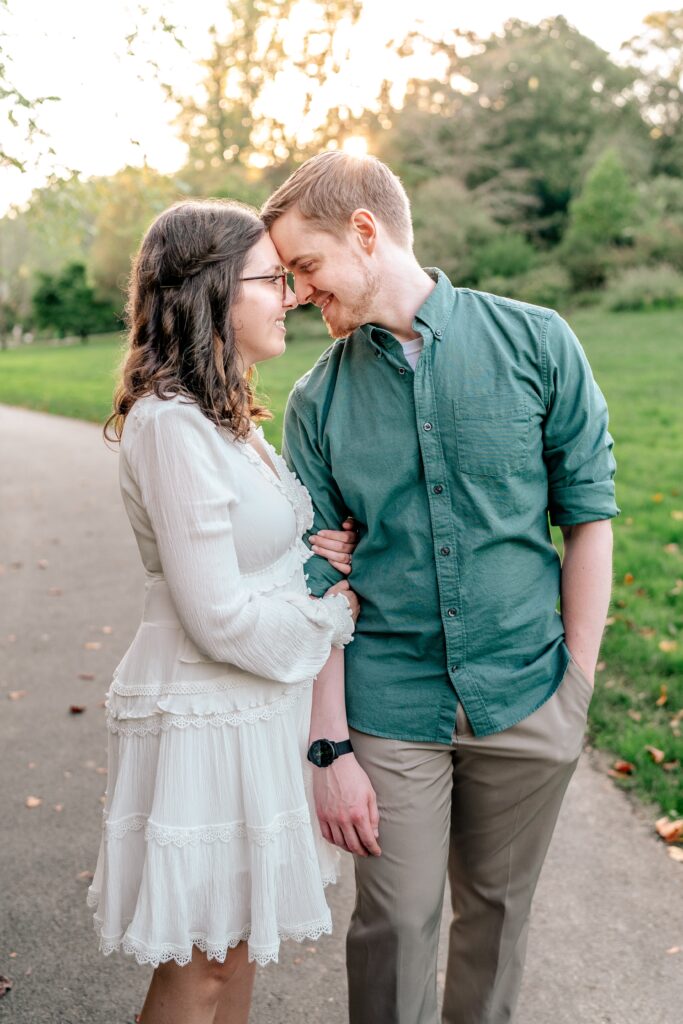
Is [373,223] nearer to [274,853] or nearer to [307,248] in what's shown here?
[307,248]

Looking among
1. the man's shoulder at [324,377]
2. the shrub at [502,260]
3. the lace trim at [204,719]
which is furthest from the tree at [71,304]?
the lace trim at [204,719]

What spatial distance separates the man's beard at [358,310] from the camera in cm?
245

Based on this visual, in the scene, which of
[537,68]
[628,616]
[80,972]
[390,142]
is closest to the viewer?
[80,972]

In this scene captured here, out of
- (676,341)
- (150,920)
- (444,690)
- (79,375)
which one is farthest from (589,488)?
(79,375)

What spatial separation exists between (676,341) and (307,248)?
17.5 meters

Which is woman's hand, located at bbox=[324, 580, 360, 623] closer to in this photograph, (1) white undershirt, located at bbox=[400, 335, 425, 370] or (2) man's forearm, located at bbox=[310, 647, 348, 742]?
(2) man's forearm, located at bbox=[310, 647, 348, 742]

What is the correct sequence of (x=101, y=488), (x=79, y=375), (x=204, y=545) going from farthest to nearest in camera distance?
1. (x=79, y=375)
2. (x=101, y=488)
3. (x=204, y=545)

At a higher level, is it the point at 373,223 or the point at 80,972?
the point at 373,223

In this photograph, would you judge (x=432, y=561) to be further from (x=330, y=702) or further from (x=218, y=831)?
(x=218, y=831)

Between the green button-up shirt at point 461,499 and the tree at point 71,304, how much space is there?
158 ft

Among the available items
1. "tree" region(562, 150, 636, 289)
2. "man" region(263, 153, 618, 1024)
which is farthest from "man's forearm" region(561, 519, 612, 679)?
"tree" region(562, 150, 636, 289)

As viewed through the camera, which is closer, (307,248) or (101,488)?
(307,248)

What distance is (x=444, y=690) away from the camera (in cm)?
241

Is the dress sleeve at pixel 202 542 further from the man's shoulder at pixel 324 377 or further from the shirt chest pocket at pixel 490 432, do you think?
the shirt chest pocket at pixel 490 432
